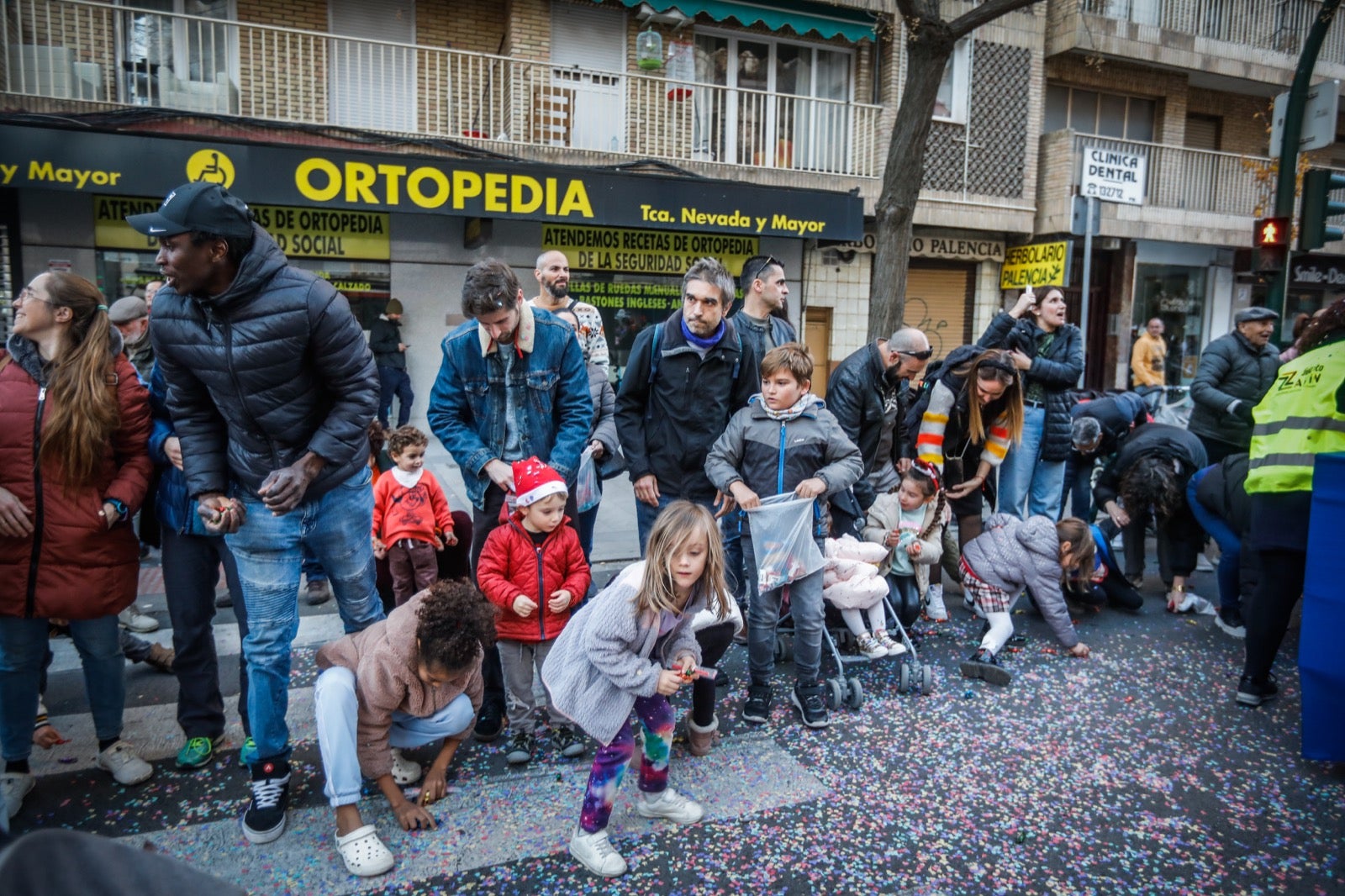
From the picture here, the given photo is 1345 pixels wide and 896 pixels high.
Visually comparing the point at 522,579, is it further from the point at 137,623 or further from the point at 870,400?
the point at 137,623

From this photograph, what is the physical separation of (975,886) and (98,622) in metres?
3.34

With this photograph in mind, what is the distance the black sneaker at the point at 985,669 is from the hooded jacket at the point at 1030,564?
1.54 feet

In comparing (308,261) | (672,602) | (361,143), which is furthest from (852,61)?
(672,602)

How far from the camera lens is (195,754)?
3.50 metres

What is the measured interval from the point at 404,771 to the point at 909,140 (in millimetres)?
7317

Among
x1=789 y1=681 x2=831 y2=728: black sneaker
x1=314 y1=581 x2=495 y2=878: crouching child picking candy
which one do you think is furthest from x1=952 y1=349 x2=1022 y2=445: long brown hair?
x1=314 y1=581 x2=495 y2=878: crouching child picking candy

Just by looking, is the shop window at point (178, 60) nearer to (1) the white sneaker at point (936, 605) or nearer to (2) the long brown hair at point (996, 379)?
(2) the long brown hair at point (996, 379)

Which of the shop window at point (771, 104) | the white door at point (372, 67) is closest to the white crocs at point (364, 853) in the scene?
the white door at point (372, 67)

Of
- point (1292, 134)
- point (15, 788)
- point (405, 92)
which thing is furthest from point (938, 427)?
point (405, 92)

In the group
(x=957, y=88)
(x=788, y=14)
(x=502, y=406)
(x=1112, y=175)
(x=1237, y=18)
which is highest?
(x=1237, y=18)

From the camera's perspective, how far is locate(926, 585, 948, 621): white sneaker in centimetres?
568

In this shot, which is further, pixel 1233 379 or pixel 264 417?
pixel 1233 379

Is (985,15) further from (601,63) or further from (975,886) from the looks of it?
(975,886)

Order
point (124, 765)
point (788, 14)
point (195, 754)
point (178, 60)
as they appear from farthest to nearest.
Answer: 1. point (788, 14)
2. point (178, 60)
3. point (195, 754)
4. point (124, 765)
